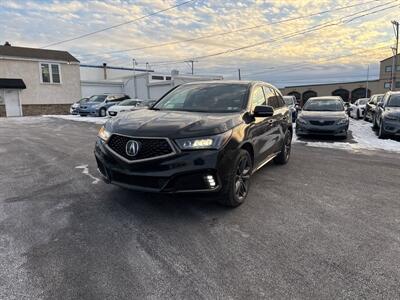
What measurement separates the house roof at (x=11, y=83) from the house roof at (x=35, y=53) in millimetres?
2046

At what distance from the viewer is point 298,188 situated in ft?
16.3

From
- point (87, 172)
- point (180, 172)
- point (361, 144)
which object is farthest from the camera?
point (361, 144)

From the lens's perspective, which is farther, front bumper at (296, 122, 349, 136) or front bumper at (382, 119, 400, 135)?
front bumper at (296, 122, 349, 136)

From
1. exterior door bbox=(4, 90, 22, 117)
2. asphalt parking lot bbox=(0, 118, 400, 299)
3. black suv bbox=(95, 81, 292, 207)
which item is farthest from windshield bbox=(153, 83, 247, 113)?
exterior door bbox=(4, 90, 22, 117)

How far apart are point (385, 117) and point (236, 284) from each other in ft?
32.4

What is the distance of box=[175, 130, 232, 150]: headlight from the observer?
3434 mm

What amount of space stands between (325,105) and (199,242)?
10.2 m

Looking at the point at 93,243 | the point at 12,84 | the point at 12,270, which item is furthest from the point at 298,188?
the point at 12,84

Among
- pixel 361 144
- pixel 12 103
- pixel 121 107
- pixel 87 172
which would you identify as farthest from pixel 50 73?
pixel 361 144

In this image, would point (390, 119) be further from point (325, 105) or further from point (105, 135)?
point (105, 135)

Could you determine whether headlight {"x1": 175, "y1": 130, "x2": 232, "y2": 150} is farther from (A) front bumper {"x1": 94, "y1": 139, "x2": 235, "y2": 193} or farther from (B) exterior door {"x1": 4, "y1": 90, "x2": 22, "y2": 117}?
(B) exterior door {"x1": 4, "y1": 90, "x2": 22, "y2": 117}

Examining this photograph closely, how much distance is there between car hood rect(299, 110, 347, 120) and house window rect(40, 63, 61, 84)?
78.5 feet

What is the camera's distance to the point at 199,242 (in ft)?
10.5

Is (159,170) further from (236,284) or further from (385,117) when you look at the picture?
(385,117)
